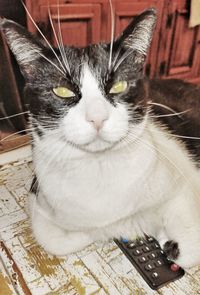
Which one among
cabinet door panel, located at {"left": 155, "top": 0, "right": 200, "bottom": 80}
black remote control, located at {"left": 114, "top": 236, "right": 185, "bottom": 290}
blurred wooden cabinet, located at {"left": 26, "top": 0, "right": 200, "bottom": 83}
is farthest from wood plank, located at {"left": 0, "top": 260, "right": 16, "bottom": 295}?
cabinet door panel, located at {"left": 155, "top": 0, "right": 200, "bottom": 80}

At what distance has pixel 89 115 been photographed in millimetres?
659

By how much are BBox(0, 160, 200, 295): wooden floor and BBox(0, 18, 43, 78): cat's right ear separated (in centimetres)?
46

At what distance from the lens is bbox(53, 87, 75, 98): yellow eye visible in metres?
0.71

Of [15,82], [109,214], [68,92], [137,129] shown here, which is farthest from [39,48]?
[15,82]

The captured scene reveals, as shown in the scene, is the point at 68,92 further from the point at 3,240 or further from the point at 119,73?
the point at 3,240

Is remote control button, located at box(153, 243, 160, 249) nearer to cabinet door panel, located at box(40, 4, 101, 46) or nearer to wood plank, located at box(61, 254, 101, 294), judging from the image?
wood plank, located at box(61, 254, 101, 294)

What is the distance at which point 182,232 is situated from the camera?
0.88m

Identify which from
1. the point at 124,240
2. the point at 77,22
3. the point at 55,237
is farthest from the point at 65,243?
the point at 77,22

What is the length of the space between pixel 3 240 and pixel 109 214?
0.31 meters

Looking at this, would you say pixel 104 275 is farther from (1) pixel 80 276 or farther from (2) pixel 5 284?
(2) pixel 5 284

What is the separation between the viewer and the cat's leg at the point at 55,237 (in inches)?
34.8

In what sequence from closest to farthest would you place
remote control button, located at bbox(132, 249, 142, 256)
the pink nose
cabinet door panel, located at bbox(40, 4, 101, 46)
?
1. the pink nose
2. remote control button, located at bbox(132, 249, 142, 256)
3. cabinet door panel, located at bbox(40, 4, 101, 46)

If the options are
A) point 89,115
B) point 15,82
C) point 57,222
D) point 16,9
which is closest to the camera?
point 89,115

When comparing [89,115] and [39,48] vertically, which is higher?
[39,48]
